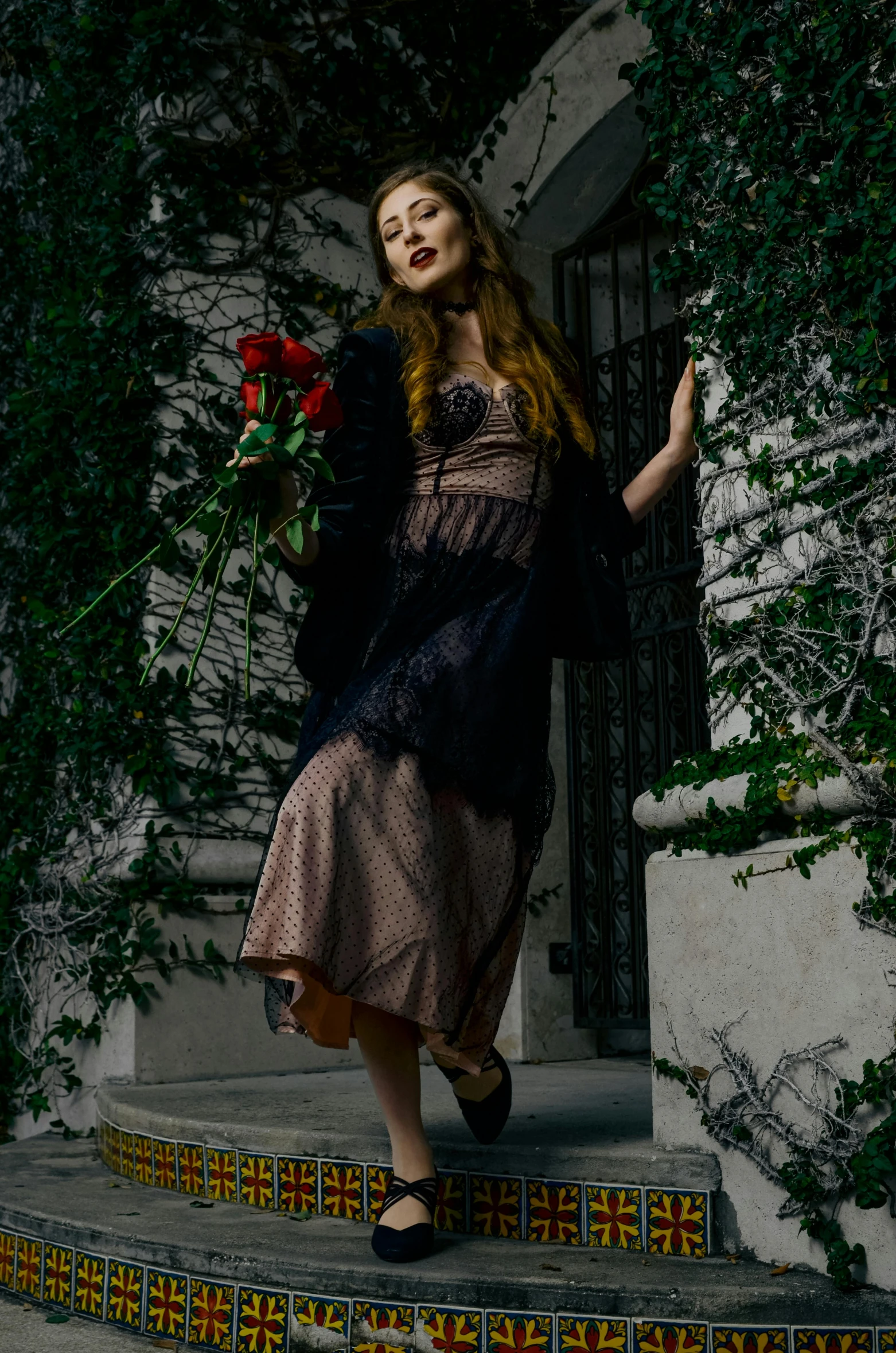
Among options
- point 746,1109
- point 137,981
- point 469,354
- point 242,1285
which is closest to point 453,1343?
point 242,1285

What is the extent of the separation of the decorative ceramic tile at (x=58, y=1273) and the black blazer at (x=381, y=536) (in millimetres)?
1292

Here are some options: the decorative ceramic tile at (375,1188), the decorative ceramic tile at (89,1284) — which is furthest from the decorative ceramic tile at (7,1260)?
the decorative ceramic tile at (375,1188)

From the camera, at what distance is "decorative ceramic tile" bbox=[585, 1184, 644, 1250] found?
245 cm

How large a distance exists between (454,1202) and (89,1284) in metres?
0.76

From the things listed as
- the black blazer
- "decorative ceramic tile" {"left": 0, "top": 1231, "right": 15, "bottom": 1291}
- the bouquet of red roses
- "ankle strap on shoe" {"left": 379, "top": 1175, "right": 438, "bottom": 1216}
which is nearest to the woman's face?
the black blazer

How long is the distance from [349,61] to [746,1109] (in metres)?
3.87

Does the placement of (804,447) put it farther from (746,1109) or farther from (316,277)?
(316,277)

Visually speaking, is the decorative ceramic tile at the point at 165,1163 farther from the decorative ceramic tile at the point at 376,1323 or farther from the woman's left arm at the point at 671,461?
the woman's left arm at the point at 671,461

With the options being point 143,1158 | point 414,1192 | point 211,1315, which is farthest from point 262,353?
point 143,1158

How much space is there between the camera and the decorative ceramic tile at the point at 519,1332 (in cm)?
217

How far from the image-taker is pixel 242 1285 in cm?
244

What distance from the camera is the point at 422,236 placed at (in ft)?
8.66

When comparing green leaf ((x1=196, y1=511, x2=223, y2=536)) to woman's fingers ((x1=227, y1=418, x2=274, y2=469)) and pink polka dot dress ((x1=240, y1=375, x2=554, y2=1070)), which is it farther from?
pink polka dot dress ((x1=240, y1=375, x2=554, y2=1070))
